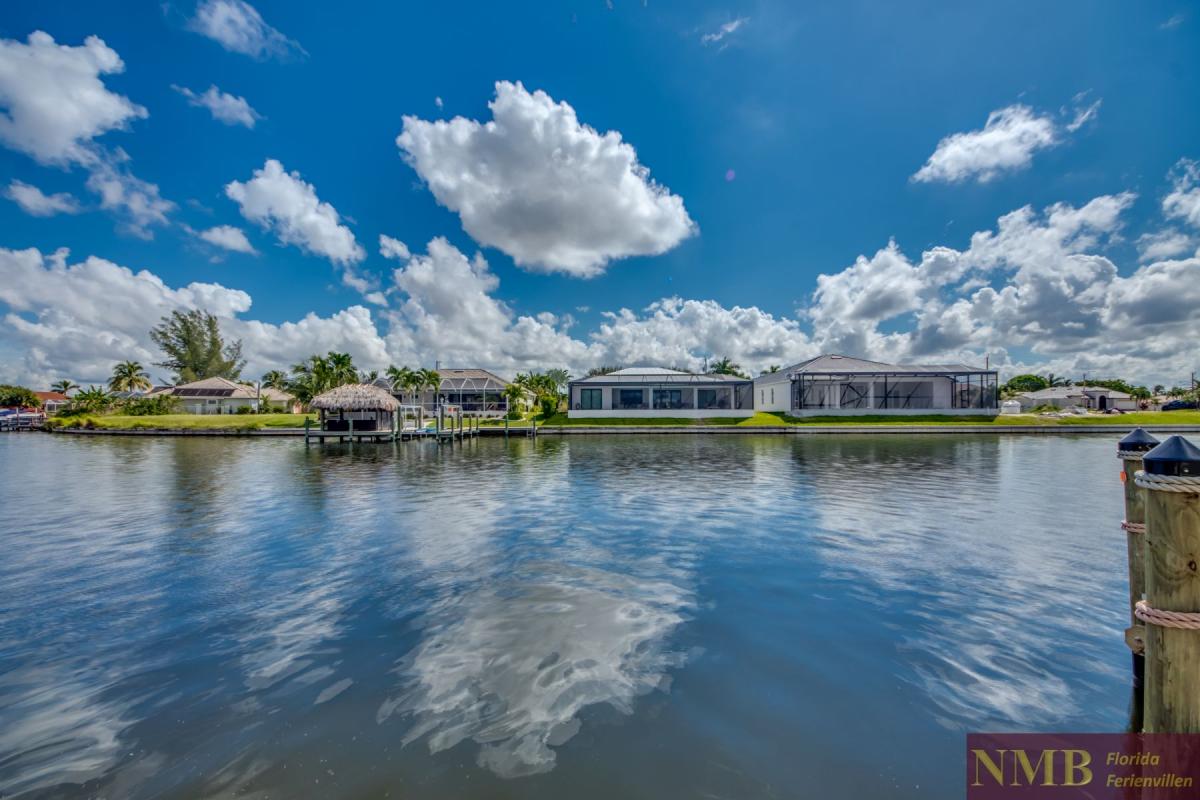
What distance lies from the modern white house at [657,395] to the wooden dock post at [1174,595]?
5016 cm

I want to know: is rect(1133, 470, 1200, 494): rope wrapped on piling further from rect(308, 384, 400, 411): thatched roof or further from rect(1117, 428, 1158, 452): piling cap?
rect(308, 384, 400, 411): thatched roof

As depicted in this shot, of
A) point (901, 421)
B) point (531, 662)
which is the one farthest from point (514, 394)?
point (531, 662)

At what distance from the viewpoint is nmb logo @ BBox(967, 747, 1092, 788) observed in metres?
4.03

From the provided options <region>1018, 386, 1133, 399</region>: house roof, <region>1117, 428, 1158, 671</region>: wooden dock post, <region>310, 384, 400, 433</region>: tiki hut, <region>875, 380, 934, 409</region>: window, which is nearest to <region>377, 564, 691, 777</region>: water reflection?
<region>1117, 428, 1158, 671</region>: wooden dock post

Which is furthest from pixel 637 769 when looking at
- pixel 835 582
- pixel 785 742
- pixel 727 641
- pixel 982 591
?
pixel 982 591

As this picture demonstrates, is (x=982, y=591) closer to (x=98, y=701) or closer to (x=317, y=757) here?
(x=317, y=757)

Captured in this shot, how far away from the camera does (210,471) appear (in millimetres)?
23812

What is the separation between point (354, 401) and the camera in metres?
41.6

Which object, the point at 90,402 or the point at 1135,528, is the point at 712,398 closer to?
the point at 1135,528

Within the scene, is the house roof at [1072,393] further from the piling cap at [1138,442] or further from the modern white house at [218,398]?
the modern white house at [218,398]

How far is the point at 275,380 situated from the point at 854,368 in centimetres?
9443

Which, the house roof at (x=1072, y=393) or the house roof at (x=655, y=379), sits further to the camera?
the house roof at (x=1072, y=393)

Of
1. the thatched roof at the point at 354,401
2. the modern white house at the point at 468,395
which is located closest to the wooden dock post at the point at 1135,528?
the thatched roof at the point at 354,401

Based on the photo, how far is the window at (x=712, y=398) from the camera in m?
54.1
